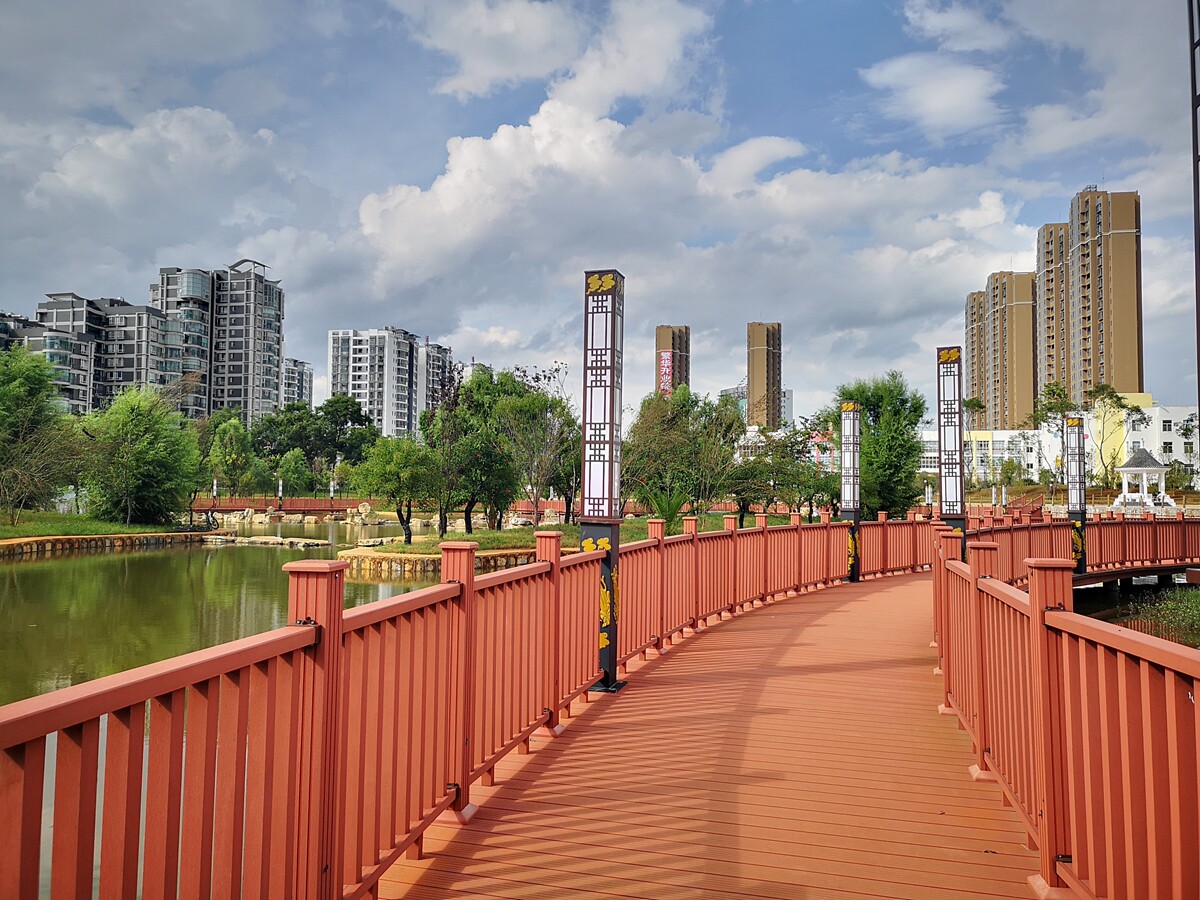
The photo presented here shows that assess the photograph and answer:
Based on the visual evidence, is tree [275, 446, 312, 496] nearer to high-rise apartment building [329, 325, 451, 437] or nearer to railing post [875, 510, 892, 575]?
railing post [875, 510, 892, 575]

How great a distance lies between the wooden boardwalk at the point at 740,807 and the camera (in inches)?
114

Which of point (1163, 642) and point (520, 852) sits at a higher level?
point (1163, 642)

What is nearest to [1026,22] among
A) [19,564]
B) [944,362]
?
[944,362]

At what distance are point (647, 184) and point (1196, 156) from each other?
10617 millimetres

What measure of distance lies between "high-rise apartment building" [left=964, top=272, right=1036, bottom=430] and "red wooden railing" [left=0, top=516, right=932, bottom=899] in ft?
338

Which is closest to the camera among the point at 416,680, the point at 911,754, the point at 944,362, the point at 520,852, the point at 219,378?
the point at 416,680

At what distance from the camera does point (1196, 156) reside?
232 inches

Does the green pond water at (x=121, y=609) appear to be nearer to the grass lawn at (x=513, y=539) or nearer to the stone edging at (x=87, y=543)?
the stone edging at (x=87, y=543)

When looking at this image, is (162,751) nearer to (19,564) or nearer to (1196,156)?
(1196,156)

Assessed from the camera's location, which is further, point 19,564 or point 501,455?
point 501,455

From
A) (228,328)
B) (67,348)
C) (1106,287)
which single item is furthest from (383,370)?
(1106,287)

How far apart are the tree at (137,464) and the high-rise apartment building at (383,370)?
290ft

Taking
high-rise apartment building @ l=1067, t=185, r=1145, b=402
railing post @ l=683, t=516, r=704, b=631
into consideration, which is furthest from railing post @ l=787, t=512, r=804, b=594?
high-rise apartment building @ l=1067, t=185, r=1145, b=402

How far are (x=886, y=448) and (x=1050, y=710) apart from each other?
25.2m
